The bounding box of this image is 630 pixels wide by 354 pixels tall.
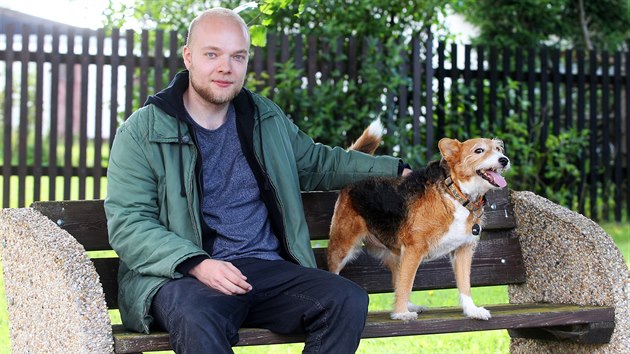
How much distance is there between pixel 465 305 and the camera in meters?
4.07

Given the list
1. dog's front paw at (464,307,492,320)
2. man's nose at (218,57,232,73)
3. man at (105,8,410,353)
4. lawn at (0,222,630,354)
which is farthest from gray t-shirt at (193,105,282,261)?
lawn at (0,222,630,354)

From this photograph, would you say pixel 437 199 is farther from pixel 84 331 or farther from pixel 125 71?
pixel 125 71

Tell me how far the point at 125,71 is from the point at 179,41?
0.97 m

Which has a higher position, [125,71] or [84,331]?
[125,71]

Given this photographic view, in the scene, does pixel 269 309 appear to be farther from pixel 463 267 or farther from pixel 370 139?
pixel 370 139

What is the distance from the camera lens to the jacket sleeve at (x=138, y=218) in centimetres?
353

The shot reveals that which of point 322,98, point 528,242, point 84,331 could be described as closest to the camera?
point 84,331

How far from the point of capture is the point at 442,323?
153 inches

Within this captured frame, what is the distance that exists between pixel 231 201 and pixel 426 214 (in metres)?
0.85

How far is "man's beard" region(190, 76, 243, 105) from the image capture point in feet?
12.8

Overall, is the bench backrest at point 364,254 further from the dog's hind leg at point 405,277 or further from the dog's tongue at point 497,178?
the dog's tongue at point 497,178

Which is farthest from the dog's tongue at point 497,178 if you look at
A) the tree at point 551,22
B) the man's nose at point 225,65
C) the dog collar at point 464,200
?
the tree at point 551,22

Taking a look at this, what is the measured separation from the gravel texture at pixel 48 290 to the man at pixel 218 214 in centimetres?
19

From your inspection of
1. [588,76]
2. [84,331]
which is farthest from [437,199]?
[588,76]
